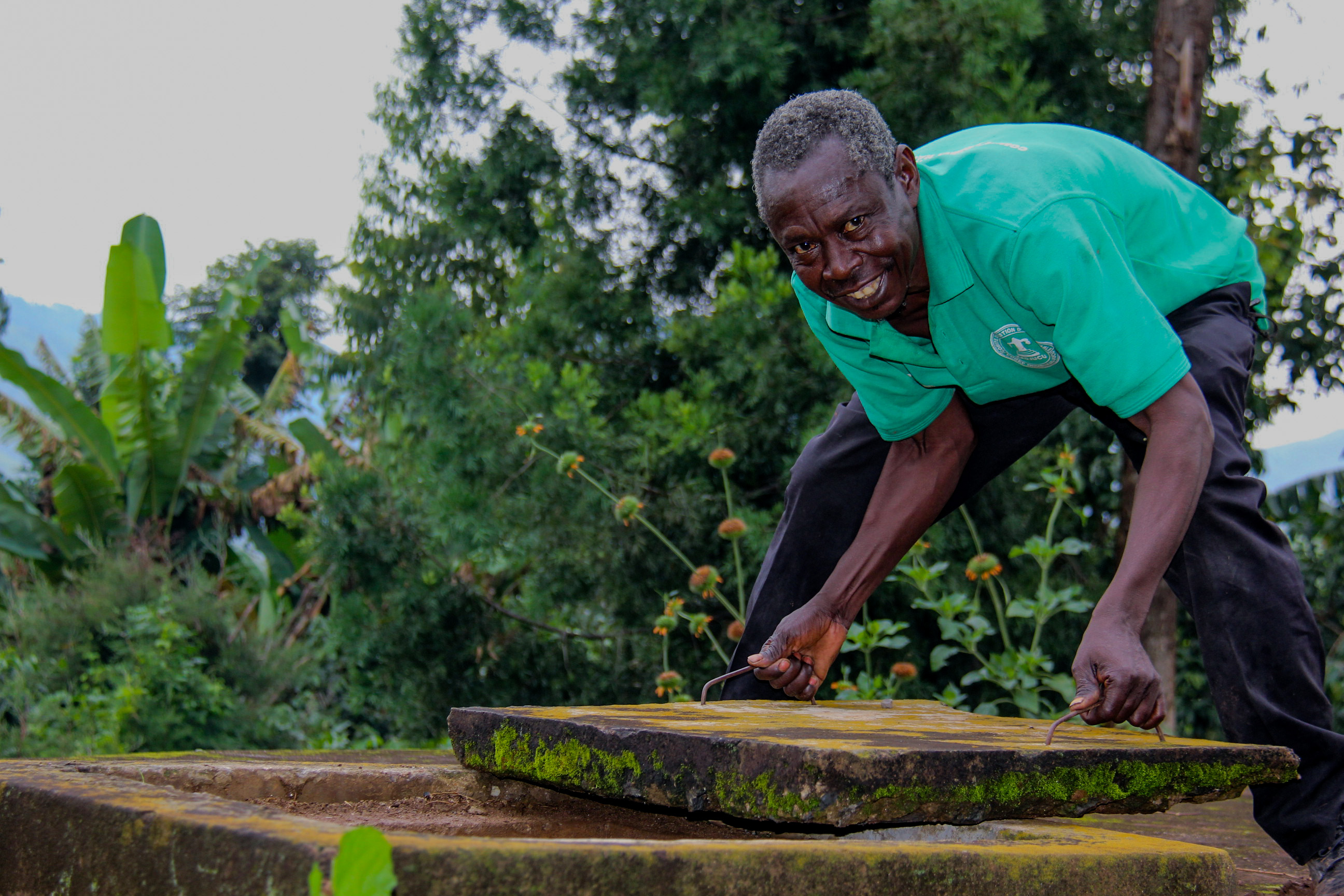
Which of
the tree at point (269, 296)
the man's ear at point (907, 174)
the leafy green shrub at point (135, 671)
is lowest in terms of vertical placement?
the leafy green shrub at point (135, 671)

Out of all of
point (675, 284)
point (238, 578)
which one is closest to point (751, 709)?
point (675, 284)

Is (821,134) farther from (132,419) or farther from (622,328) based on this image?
(132,419)

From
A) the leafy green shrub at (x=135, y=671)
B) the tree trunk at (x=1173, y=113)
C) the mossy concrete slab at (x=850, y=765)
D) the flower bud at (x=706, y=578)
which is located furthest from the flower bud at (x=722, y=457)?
the leafy green shrub at (x=135, y=671)

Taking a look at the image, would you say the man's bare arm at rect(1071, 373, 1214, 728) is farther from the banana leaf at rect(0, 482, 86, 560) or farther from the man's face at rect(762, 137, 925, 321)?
the banana leaf at rect(0, 482, 86, 560)

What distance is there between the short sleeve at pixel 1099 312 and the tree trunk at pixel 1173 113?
10.7 ft

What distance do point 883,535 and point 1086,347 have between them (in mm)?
710

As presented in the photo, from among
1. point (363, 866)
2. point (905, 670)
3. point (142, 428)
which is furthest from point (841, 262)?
point (142, 428)

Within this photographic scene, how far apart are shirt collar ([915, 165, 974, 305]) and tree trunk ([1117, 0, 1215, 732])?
3205 mm

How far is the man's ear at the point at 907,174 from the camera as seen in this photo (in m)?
1.93

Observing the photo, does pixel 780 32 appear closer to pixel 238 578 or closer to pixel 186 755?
pixel 186 755

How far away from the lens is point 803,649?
7.36ft

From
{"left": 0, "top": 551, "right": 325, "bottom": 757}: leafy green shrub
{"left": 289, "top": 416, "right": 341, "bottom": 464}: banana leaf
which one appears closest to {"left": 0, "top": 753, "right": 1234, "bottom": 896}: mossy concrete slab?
{"left": 0, "top": 551, "right": 325, "bottom": 757}: leafy green shrub

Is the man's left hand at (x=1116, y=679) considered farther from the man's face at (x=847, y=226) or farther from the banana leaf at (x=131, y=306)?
the banana leaf at (x=131, y=306)

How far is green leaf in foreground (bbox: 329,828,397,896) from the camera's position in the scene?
834mm
